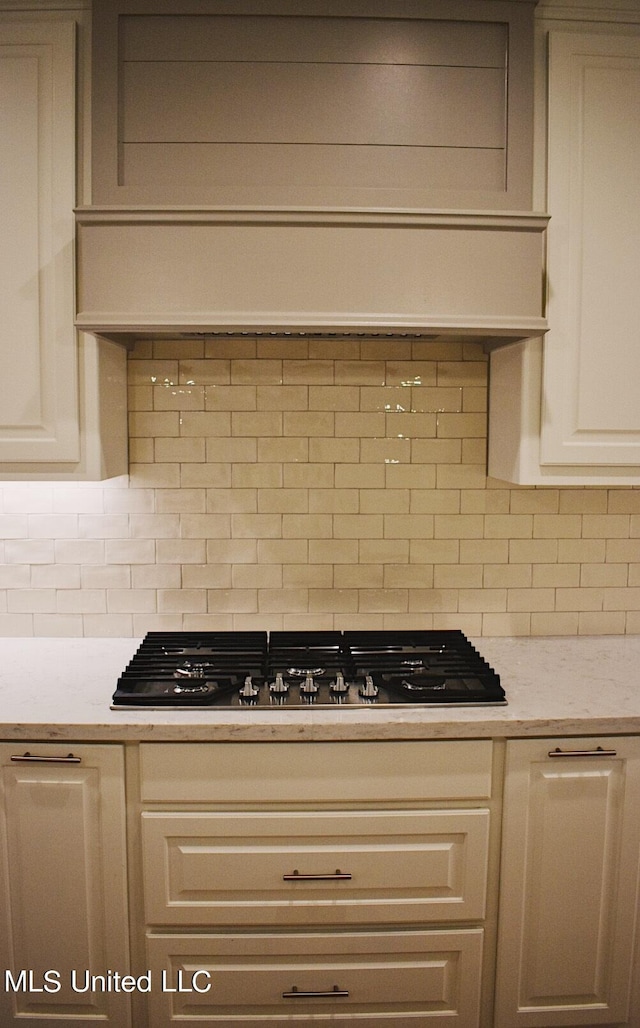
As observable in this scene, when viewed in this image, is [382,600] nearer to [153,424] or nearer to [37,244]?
[153,424]

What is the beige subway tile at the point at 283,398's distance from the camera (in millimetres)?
2279

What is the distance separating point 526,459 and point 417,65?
1045mm

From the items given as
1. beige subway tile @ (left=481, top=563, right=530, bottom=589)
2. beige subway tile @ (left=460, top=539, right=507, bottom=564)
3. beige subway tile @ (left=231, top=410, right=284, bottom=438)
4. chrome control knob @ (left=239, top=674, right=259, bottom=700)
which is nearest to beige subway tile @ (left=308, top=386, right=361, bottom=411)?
beige subway tile @ (left=231, top=410, right=284, bottom=438)

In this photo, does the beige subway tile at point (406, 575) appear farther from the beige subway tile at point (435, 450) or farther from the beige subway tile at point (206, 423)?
the beige subway tile at point (206, 423)

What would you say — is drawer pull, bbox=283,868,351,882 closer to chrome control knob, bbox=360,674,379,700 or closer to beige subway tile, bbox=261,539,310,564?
chrome control knob, bbox=360,674,379,700

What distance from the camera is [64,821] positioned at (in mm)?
1750

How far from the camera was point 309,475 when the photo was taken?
231 centimetres

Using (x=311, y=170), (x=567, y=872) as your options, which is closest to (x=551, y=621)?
(x=567, y=872)

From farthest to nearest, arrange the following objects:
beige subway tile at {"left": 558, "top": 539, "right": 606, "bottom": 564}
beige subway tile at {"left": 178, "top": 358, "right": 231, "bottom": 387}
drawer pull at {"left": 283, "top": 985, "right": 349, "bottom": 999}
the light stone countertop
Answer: beige subway tile at {"left": 558, "top": 539, "right": 606, "bottom": 564} → beige subway tile at {"left": 178, "top": 358, "right": 231, "bottom": 387} → drawer pull at {"left": 283, "top": 985, "right": 349, "bottom": 999} → the light stone countertop

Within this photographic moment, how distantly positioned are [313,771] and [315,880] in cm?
27

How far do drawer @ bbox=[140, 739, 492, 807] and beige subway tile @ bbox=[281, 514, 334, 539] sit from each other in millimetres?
763

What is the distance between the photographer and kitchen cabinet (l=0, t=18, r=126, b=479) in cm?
186

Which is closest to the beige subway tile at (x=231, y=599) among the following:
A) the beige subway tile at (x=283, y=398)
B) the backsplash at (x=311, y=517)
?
the backsplash at (x=311, y=517)

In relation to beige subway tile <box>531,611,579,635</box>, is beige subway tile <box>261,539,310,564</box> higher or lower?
higher
